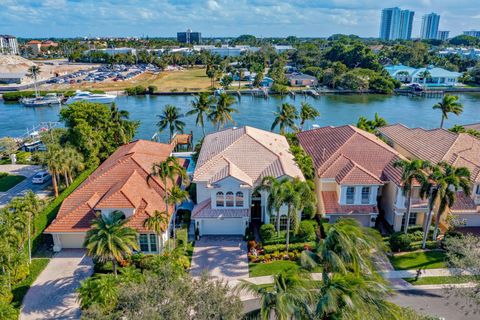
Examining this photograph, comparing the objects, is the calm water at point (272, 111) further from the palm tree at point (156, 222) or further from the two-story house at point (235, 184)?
the palm tree at point (156, 222)

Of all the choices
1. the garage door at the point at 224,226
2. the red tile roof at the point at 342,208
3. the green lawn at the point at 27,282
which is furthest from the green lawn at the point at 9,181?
the red tile roof at the point at 342,208

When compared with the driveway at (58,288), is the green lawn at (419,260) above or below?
above

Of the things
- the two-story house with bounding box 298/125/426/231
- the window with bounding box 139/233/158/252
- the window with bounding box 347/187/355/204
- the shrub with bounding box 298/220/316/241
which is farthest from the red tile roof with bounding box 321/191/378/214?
the window with bounding box 139/233/158/252

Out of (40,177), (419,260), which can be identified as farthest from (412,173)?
(40,177)

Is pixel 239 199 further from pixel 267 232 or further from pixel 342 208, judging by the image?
pixel 342 208

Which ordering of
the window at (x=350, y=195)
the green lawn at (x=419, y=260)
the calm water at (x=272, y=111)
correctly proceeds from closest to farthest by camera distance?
1. the green lawn at (x=419, y=260)
2. the window at (x=350, y=195)
3. the calm water at (x=272, y=111)

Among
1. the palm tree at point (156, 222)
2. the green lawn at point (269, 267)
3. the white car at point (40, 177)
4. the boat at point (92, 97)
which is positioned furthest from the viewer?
the boat at point (92, 97)
